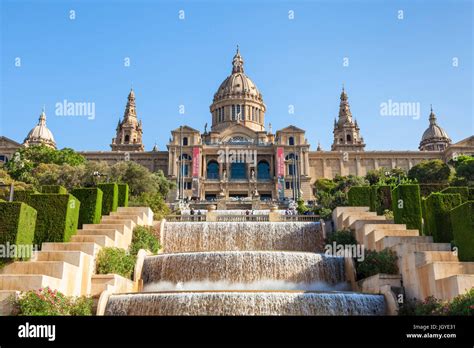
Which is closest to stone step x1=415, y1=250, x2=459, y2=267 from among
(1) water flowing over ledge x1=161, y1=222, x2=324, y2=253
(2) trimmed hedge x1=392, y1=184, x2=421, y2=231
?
(2) trimmed hedge x1=392, y1=184, x2=421, y2=231

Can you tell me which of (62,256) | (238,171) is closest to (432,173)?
(238,171)

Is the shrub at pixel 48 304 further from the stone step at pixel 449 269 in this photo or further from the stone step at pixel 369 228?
the stone step at pixel 369 228

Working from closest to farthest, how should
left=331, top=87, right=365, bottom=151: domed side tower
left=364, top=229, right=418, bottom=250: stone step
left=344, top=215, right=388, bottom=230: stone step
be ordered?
left=364, top=229, right=418, bottom=250: stone step, left=344, top=215, right=388, bottom=230: stone step, left=331, top=87, right=365, bottom=151: domed side tower

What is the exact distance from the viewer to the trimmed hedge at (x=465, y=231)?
15163 mm

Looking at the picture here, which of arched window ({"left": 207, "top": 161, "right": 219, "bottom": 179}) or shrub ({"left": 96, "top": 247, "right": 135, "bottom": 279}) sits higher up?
arched window ({"left": 207, "top": 161, "right": 219, "bottom": 179})

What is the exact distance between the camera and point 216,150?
78.2 meters

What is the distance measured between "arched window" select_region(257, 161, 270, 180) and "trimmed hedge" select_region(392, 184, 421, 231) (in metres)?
55.9

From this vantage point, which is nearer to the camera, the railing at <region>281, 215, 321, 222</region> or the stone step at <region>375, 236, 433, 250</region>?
the stone step at <region>375, 236, 433, 250</region>

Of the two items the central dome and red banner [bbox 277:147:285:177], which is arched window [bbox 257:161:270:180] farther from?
the central dome

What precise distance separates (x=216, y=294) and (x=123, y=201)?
14665 millimetres

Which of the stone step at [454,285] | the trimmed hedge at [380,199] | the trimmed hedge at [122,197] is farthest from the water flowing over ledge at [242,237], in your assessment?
the stone step at [454,285]

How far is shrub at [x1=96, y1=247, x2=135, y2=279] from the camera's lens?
18141 millimetres
